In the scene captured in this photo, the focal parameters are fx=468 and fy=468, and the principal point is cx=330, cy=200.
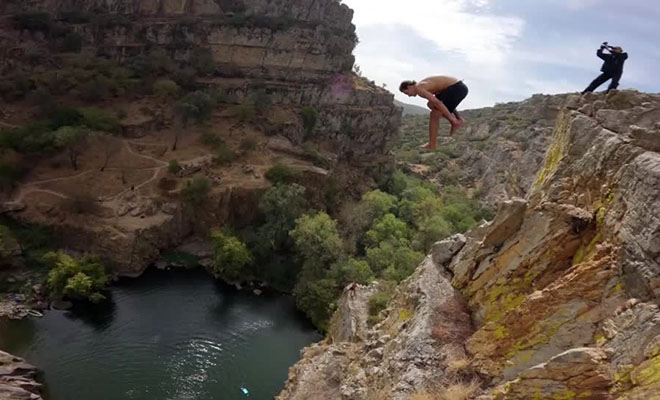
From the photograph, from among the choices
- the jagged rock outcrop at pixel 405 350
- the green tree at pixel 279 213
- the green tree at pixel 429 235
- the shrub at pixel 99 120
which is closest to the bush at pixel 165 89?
the shrub at pixel 99 120

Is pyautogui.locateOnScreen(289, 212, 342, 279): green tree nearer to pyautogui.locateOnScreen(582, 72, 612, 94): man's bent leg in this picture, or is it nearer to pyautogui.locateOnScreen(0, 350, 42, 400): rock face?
pyautogui.locateOnScreen(0, 350, 42, 400): rock face

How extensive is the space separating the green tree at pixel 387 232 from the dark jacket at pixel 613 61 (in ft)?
75.2

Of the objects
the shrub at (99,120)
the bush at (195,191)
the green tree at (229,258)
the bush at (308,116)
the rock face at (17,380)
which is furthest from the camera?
the bush at (308,116)

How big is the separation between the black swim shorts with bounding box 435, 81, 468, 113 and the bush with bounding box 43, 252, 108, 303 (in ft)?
79.1

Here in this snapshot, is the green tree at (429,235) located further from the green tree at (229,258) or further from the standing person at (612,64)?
the standing person at (612,64)

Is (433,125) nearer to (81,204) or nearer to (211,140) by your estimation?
(81,204)

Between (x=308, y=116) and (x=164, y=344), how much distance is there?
90.8 feet

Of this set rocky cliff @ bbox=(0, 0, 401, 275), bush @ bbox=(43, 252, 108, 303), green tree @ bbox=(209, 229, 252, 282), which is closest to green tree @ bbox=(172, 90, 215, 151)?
rocky cliff @ bbox=(0, 0, 401, 275)

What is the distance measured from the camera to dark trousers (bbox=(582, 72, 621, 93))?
35.3ft

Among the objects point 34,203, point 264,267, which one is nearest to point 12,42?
point 34,203

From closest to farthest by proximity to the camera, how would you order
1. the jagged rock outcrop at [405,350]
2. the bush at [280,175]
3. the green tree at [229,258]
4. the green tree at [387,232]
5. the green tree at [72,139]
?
the jagged rock outcrop at [405,350] → the green tree at [229,258] → the green tree at [72,139] → the green tree at [387,232] → the bush at [280,175]

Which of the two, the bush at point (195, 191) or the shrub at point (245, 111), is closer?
the bush at point (195, 191)

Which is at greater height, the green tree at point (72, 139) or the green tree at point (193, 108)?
the green tree at point (193, 108)

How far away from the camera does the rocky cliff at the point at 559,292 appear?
6.71 metres
